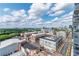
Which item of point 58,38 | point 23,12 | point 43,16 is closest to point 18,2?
point 23,12

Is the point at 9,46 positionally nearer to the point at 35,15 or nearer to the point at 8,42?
the point at 8,42

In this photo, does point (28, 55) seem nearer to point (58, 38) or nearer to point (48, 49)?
point (48, 49)

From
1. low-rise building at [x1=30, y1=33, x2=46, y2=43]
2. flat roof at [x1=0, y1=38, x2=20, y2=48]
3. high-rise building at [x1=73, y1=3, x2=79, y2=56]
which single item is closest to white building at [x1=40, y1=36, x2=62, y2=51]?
low-rise building at [x1=30, y1=33, x2=46, y2=43]

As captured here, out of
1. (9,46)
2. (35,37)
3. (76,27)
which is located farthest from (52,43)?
(9,46)

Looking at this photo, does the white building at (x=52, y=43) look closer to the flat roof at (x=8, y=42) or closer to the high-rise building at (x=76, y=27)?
the high-rise building at (x=76, y=27)

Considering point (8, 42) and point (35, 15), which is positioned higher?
point (35, 15)

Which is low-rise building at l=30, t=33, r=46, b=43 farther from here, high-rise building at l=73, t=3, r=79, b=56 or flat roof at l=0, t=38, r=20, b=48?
high-rise building at l=73, t=3, r=79, b=56
